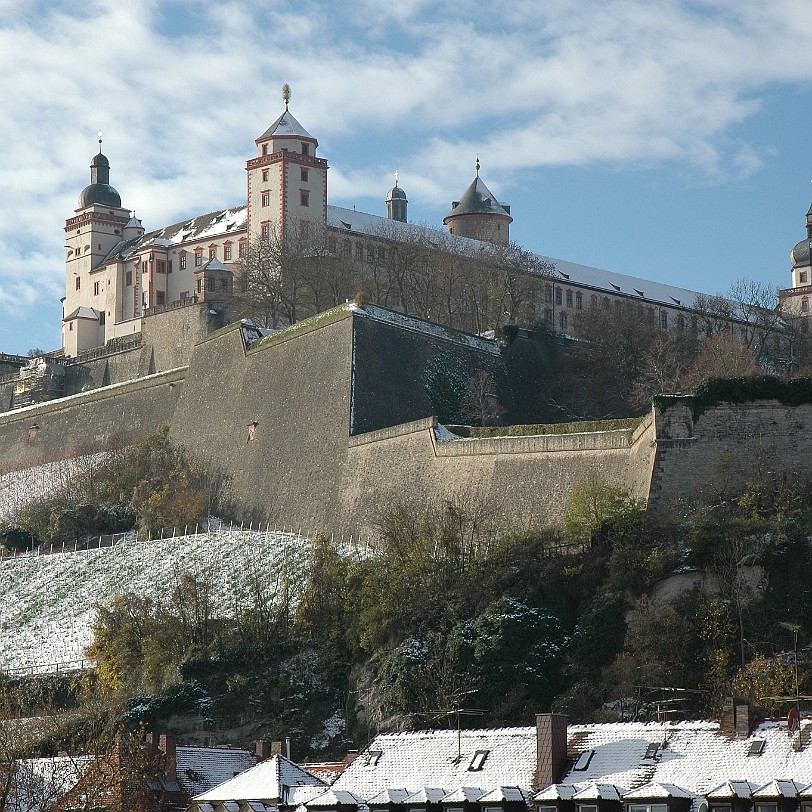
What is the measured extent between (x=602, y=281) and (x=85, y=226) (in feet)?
90.0

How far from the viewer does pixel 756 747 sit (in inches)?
1084

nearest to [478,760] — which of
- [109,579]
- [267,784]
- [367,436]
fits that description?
[267,784]

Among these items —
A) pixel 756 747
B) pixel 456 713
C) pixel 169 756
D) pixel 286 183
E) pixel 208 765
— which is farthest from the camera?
pixel 286 183

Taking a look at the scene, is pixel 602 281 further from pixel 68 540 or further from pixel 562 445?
pixel 562 445

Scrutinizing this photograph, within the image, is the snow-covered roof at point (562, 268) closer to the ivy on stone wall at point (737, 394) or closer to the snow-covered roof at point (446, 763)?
the ivy on stone wall at point (737, 394)

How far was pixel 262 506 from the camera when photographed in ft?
186

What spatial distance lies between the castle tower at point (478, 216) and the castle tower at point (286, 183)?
12845mm

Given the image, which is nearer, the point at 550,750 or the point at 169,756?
the point at 550,750

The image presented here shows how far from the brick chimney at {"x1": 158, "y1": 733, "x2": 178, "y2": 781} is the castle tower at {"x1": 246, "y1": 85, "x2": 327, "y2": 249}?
46.0 m

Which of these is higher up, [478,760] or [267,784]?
[478,760]

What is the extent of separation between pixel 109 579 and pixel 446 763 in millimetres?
25885

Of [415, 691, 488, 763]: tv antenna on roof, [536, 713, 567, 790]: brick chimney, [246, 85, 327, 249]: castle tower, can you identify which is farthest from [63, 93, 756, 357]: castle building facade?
[536, 713, 567, 790]: brick chimney

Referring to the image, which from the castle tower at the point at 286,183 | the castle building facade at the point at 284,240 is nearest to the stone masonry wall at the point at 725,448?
the castle building facade at the point at 284,240

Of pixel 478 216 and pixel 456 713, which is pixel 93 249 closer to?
pixel 478 216
